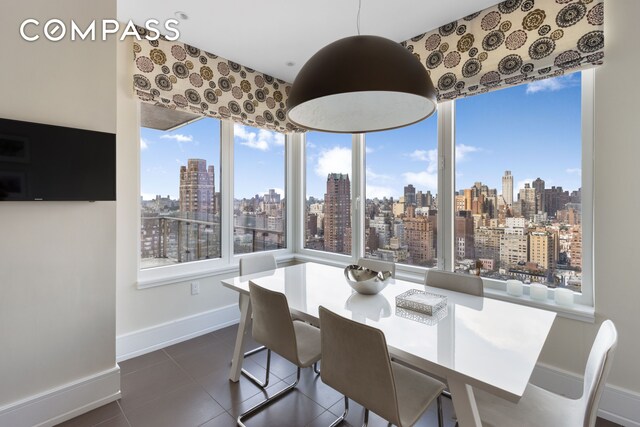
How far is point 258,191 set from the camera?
12.7 feet

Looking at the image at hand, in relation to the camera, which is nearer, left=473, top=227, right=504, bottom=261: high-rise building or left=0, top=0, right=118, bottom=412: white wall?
left=0, top=0, right=118, bottom=412: white wall

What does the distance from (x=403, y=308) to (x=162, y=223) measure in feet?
8.02

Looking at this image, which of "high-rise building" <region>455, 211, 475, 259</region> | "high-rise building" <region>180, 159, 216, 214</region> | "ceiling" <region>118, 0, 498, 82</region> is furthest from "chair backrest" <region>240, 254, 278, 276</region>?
"ceiling" <region>118, 0, 498, 82</region>

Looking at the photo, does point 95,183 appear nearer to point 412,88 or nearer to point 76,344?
point 76,344

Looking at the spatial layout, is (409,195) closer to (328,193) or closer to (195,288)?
(328,193)

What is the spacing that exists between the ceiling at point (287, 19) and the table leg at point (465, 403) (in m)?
2.49

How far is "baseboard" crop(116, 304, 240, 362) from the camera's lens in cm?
266

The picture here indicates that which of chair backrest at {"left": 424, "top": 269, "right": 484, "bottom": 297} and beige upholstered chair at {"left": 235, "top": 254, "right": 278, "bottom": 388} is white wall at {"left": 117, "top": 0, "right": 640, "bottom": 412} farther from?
beige upholstered chair at {"left": 235, "top": 254, "right": 278, "bottom": 388}

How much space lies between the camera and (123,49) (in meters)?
2.58

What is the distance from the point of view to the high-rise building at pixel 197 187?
316cm

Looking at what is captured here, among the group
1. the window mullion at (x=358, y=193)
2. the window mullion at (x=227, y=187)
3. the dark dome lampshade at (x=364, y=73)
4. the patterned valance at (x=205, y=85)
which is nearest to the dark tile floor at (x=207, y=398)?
the window mullion at (x=227, y=187)

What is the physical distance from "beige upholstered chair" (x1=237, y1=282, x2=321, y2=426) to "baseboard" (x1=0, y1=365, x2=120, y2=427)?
98 cm

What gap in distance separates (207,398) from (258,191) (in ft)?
7.70

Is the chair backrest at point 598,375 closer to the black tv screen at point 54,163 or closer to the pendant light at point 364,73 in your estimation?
the pendant light at point 364,73
